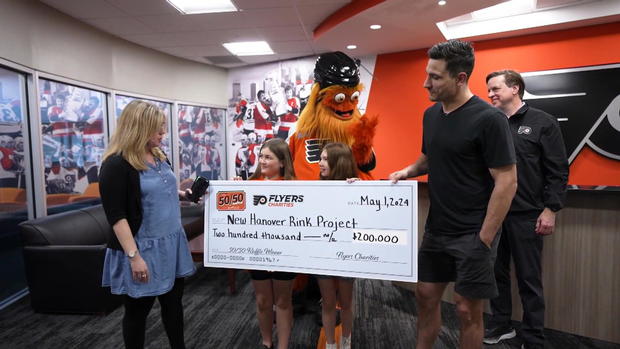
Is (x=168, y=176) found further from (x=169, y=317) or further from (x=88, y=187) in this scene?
(x=88, y=187)

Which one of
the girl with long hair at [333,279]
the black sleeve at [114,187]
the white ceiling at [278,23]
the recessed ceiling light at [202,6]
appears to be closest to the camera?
the black sleeve at [114,187]

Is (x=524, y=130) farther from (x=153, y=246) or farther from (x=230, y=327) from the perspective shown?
(x=230, y=327)

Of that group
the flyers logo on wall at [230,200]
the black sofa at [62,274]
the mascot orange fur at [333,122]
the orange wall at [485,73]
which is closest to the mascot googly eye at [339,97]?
the mascot orange fur at [333,122]

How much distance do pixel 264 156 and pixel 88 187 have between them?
3.65 m

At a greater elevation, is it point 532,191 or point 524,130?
point 524,130

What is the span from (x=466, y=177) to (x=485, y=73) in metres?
3.72

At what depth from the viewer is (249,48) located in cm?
554

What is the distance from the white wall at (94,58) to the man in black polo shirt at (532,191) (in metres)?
4.03

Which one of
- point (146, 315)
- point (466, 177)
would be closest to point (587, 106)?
point (466, 177)

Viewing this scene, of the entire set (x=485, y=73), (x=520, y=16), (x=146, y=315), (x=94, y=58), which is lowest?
(x=146, y=315)

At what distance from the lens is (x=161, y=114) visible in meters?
1.71

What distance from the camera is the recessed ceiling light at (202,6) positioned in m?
3.78

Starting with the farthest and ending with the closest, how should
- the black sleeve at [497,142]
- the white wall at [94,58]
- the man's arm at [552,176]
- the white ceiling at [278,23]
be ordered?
1. the white ceiling at [278,23]
2. the white wall at [94,58]
3. the man's arm at [552,176]
4. the black sleeve at [497,142]

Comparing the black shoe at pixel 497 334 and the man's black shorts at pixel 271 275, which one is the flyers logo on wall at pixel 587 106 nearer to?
the black shoe at pixel 497 334
